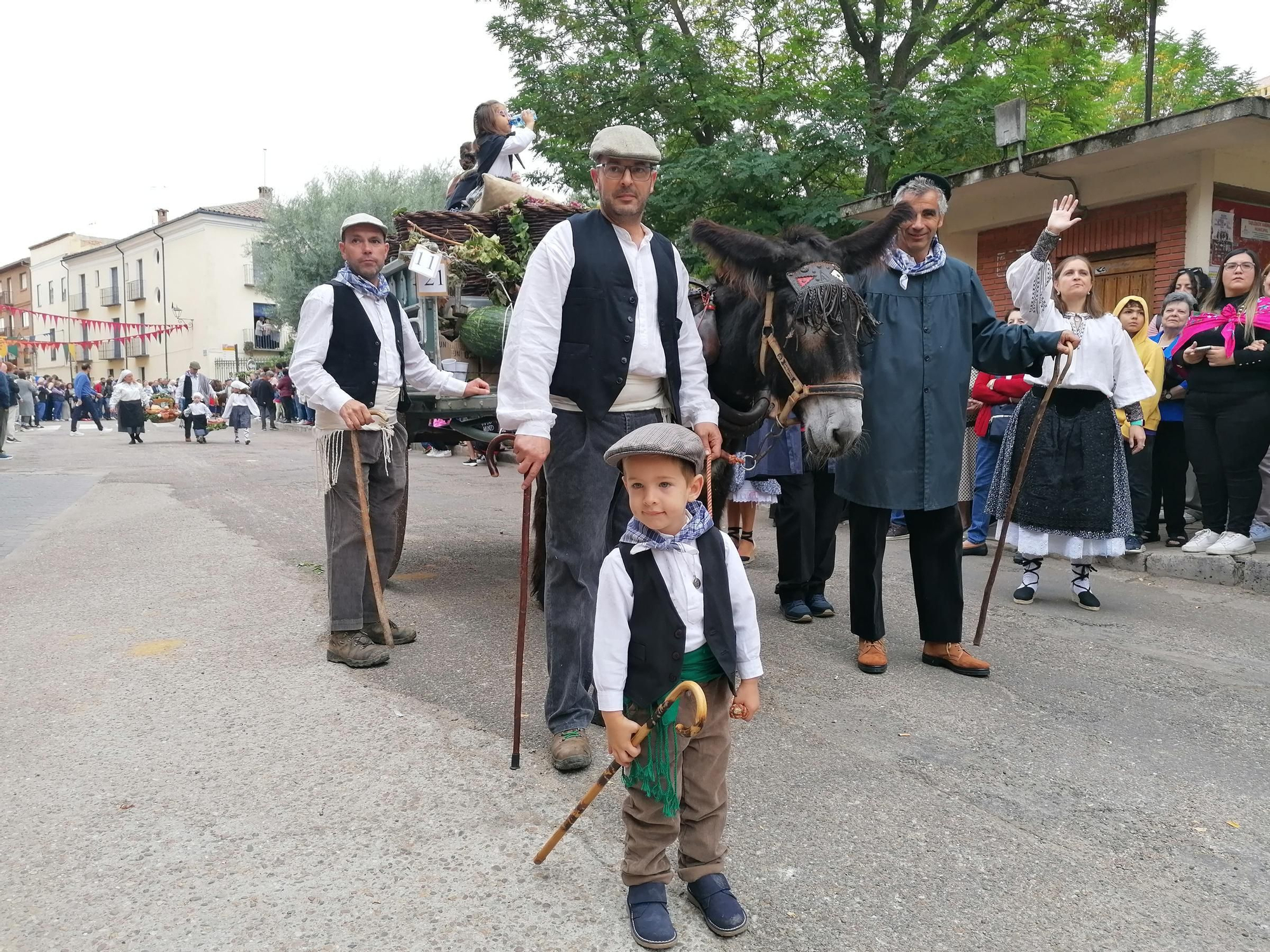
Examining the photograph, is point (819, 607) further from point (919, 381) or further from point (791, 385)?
point (791, 385)

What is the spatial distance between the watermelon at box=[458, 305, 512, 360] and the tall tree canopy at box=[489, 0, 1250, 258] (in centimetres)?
752

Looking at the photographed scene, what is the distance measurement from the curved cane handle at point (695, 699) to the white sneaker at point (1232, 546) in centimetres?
583

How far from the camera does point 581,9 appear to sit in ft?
48.9

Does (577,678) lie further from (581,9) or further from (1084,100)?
(1084,100)

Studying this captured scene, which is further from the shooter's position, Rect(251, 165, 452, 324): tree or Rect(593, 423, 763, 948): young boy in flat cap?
Rect(251, 165, 452, 324): tree

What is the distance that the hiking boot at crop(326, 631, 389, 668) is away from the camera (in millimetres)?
4285

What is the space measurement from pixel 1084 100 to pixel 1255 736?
14.2m

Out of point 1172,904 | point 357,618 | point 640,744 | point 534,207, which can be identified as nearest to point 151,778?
point 357,618

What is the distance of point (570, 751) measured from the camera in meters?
3.10

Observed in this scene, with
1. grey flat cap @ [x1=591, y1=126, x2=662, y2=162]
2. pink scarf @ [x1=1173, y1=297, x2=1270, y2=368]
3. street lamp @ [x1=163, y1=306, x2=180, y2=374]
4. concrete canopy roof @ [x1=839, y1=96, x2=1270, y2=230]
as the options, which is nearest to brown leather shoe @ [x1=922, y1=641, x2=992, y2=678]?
grey flat cap @ [x1=591, y1=126, x2=662, y2=162]

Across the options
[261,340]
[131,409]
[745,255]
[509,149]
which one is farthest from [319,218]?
[745,255]

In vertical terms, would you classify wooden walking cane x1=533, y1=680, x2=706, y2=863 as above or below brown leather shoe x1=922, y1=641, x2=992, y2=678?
above

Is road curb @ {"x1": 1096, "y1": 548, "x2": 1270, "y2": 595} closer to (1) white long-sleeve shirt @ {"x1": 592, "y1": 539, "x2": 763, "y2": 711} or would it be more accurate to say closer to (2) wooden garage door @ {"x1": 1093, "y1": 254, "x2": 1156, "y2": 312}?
(2) wooden garage door @ {"x1": 1093, "y1": 254, "x2": 1156, "y2": 312}

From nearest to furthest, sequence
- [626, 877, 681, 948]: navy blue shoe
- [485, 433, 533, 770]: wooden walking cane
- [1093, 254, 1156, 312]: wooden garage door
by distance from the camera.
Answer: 1. [626, 877, 681, 948]: navy blue shoe
2. [485, 433, 533, 770]: wooden walking cane
3. [1093, 254, 1156, 312]: wooden garage door
